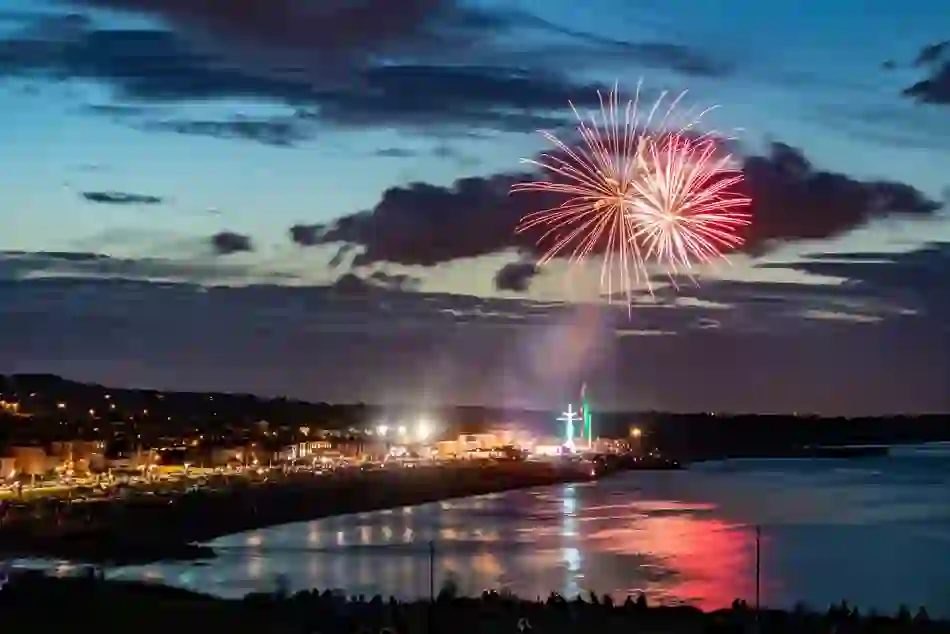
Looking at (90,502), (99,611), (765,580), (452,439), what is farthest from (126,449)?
(99,611)

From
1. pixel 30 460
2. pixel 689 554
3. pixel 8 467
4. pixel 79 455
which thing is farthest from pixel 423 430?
pixel 689 554

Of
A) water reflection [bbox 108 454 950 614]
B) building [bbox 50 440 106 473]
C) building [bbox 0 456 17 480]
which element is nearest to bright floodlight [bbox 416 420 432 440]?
building [bbox 50 440 106 473]

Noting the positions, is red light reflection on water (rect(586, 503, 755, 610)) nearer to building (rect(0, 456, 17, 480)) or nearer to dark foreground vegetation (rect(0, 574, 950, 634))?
dark foreground vegetation (rect(0, 574, 950, 634))

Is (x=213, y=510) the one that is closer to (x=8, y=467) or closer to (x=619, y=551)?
(x=619, y=551)

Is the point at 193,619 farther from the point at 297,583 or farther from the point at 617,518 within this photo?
the point at 617,518

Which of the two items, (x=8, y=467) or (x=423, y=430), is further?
(x=423, y=430)

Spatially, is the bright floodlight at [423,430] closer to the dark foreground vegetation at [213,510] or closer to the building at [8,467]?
the dark foreground vegetation at [213,510]
